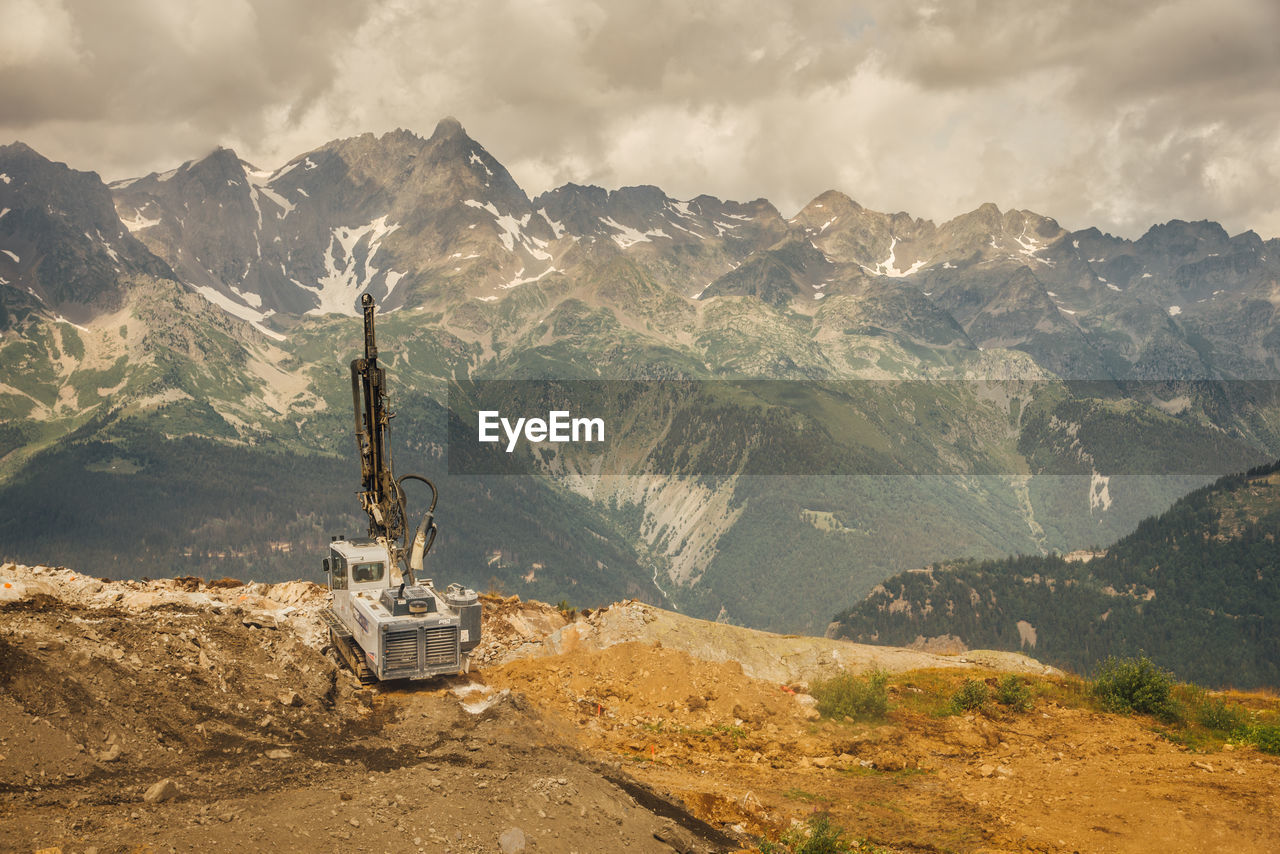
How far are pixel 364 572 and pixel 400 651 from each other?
498cm

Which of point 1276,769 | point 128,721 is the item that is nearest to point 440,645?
point 128,721

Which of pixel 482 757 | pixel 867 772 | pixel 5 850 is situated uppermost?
pixel 5 850

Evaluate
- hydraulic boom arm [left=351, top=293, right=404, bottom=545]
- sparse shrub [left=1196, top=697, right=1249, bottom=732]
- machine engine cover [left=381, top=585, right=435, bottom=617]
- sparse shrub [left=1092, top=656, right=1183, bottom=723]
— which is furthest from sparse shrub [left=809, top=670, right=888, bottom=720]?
hydraulic boom arm [left=351, top=293, right=404, bottom=545]

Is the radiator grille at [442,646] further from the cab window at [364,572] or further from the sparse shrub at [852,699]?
the sparse shrub at [852,699]

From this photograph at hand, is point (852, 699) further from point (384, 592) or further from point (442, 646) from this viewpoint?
point (384, 592)

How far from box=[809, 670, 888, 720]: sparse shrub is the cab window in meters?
19.0

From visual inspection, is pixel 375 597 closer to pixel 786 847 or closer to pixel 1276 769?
pixel 786 847

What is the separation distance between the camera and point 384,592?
104ft

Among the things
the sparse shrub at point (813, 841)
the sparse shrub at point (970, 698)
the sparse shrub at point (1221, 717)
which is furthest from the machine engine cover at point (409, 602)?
the sparse shrub at point (1221, 717)

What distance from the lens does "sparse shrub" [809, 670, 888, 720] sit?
32281mm

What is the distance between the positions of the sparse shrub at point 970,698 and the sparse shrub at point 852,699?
110 inches

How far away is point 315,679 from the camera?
28.4m

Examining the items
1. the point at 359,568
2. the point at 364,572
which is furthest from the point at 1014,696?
the point at 359,568

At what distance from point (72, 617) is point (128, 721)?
709cm
